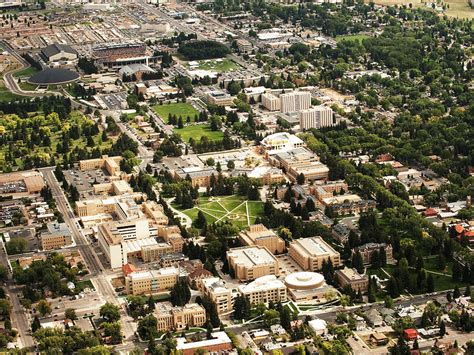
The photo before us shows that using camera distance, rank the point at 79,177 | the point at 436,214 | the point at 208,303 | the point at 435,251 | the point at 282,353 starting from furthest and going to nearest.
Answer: the point at 79,177
the point at 436,214
the point at 435,251
the point at 208,303
the point at 282,353

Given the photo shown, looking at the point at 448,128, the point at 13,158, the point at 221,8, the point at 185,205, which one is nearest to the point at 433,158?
the point at 448,128

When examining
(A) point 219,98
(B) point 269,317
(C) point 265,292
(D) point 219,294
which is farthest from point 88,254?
(A) point 219,98

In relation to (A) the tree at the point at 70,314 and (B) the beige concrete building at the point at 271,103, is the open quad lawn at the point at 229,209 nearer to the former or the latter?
(A) the tree at the point at 70,314

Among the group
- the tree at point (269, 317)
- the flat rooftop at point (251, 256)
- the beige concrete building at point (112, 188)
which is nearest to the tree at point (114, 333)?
the tree at point (269, 317)

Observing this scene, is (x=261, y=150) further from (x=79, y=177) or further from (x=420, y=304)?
(x=420, y=304)

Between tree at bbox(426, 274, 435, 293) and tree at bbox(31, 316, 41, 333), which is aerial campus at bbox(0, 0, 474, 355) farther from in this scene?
tree at bbox(31, 316, 41, 333)

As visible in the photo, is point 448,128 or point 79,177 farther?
point 448,128
